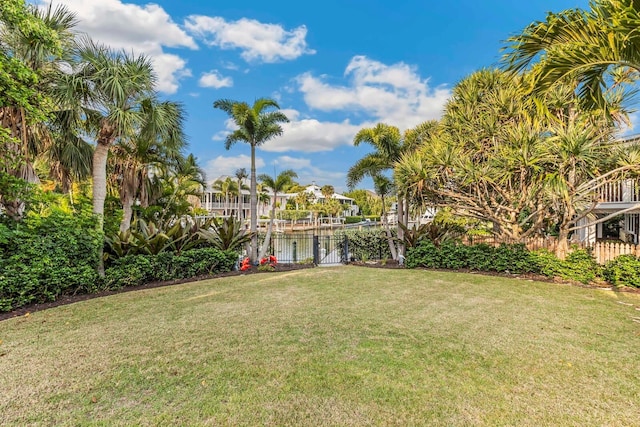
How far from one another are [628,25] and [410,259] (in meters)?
7.20

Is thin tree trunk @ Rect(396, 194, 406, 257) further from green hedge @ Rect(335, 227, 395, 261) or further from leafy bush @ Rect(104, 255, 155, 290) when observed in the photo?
leafy bush @ Rect(104, 255, 155, 290)

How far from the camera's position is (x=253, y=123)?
9.31 meters

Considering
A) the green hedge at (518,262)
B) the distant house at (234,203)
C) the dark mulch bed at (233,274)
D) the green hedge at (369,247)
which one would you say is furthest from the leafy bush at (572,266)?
the distant house at (234,203)

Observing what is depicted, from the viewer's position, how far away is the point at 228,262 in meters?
8.65

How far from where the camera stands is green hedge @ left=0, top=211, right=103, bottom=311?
4.89 meters

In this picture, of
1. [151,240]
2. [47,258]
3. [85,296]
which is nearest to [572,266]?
[151,240]

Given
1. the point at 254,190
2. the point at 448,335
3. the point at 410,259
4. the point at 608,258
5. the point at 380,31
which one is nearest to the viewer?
the point at 448,335

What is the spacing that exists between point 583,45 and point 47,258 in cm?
841

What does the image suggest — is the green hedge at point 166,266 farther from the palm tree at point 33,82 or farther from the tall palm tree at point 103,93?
the palm tree at point 33,82

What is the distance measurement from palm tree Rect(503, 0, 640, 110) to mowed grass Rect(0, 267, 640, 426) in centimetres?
326

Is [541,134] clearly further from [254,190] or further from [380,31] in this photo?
[254,190]

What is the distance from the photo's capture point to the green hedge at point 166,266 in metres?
6.70

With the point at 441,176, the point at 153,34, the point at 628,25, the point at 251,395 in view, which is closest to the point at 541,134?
the point at 441,176

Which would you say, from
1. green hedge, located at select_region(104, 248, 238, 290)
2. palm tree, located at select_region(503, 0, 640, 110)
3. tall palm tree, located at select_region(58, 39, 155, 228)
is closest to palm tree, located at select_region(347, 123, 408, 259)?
green hedge, located at select_region(104, 248, 238, 290)
